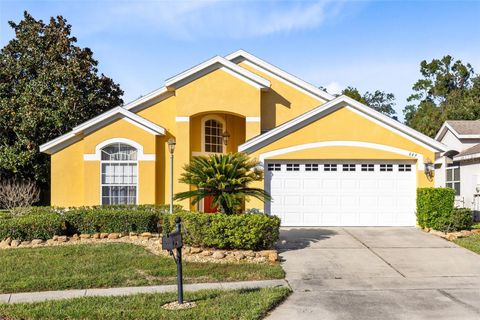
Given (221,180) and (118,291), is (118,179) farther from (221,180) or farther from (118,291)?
(118,291)

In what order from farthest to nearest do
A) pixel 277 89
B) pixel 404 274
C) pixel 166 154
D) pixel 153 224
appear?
pixel 277 89 < pixel 166 154 < pixel 153 224 < pixel 404 274

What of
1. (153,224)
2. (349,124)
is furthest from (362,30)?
(153,224)

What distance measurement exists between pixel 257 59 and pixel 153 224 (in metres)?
9.29

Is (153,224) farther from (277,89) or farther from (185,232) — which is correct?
(277,89)

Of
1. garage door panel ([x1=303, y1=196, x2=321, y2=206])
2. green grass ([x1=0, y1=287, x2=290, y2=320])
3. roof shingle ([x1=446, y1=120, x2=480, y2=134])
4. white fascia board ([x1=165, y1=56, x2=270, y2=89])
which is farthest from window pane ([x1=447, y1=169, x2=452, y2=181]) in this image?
green grass ([x1=0, y1=287, x2=290, y2=320])

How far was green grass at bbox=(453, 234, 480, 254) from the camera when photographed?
12.7 metres

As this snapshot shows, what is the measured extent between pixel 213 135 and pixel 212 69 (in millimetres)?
2961

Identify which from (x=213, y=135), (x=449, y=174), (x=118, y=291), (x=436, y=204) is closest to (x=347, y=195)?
(x=436, y=204)

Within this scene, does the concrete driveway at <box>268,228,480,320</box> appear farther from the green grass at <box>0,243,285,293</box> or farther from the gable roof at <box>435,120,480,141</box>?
the gable roof at <box>435,120,480,141</box>

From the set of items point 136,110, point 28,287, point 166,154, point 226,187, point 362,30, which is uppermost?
point 362,30

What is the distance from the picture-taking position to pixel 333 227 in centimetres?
1658

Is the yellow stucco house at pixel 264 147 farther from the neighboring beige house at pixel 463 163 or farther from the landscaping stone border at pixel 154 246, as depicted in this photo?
the landscaping stone border at pixel 154 246

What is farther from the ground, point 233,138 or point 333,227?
point 233,138

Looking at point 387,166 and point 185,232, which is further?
point 387,166
